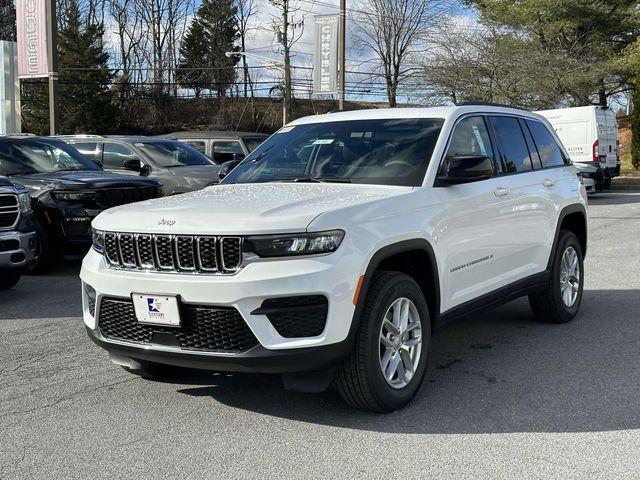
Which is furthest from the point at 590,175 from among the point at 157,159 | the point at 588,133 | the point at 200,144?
the point at 157,159

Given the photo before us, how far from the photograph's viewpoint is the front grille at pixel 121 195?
9.80 m

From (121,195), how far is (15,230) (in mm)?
2330

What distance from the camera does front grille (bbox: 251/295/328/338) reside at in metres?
3.85

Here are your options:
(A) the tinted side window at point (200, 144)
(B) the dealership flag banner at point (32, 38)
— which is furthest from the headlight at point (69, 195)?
(B) the dealership flag banner at point (32, 38)

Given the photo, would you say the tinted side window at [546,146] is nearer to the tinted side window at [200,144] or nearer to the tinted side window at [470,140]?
the tinted side window at [470,140]

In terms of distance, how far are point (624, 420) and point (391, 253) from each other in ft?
5.24

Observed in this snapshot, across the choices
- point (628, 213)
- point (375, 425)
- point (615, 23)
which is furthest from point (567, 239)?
point (615, 23)

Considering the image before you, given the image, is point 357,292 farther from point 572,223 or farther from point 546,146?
point 572,223

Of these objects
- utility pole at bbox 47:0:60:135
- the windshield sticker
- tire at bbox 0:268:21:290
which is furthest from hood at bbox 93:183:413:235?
utility pole at bbox 47:0:60:135

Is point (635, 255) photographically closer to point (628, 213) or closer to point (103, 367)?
point (628, 213)

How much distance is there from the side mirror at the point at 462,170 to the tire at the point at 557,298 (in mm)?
1864

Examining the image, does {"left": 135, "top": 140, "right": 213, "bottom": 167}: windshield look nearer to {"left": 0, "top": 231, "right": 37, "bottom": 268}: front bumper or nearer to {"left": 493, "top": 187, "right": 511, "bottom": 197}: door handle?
{"left": 0, "top": 231, "right": 37, "bottom": 268}: front bumper

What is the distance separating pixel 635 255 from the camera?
10.6 meters

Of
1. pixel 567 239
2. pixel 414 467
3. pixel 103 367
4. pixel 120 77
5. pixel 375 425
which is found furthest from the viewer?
pixel 120 77
